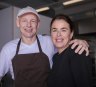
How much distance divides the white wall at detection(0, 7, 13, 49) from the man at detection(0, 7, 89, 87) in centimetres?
27

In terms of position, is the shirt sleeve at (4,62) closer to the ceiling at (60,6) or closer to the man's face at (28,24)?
the man's face at (28,24)

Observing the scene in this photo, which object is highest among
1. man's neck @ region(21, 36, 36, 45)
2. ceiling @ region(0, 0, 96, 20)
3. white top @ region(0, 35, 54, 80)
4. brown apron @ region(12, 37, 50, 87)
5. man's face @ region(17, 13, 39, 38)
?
ceiling @ region(0, 0, 96, 20)

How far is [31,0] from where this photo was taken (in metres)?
3.95

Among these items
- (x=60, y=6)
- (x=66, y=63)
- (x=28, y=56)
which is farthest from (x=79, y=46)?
(x=60, y=6)

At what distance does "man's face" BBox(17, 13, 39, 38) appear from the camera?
1645 millimetres

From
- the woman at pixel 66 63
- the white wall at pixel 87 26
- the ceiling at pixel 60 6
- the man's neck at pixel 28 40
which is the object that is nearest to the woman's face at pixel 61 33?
the woman at pixel 66 63

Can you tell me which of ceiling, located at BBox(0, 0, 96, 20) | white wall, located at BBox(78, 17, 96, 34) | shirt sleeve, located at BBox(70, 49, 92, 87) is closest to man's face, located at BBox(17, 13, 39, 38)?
shirt sleeve, located at BBox(70, 49, 92, 87)

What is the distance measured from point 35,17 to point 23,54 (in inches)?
12.8

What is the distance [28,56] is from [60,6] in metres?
3.07

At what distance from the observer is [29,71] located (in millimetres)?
1599

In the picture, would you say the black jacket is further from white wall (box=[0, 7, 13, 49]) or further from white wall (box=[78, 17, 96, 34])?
white wall (box=[78, 17, 96, 34])

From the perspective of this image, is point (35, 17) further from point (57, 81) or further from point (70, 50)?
point (57, 81)

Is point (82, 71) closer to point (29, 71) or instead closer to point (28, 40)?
point (29, 71)

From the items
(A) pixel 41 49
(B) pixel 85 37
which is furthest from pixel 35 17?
(B) pixel 85 37
